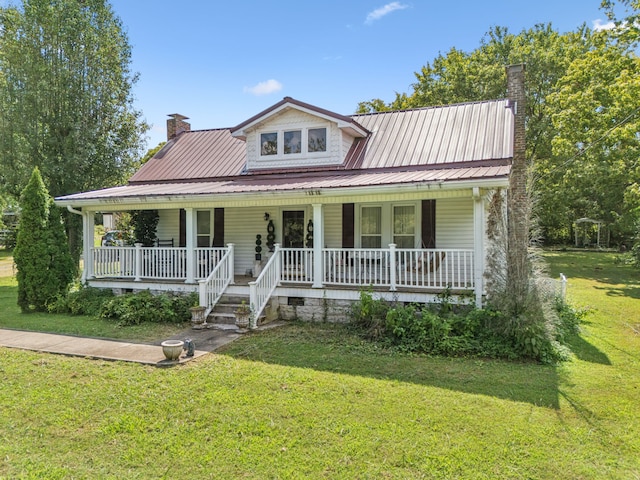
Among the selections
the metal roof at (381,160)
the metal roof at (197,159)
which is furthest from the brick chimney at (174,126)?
the metal roof at (381,160)

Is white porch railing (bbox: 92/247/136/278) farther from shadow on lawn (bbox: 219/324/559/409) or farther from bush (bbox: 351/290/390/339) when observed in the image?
bush (bbox: 351/290/390/339)

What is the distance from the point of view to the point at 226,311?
10.3 meters

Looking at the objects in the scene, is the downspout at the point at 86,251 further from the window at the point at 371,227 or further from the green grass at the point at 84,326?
the window at the point at 371,227

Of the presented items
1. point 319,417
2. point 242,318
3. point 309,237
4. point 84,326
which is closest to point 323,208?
point 309,237

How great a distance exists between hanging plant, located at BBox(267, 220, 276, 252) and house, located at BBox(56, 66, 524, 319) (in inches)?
1.2

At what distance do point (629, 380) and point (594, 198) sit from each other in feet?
102

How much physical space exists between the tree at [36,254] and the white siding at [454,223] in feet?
34.1

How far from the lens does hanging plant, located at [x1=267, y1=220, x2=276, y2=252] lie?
13125 millimetres

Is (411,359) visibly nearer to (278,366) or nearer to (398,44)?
(278,366)

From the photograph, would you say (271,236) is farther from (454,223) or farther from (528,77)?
(528,77)

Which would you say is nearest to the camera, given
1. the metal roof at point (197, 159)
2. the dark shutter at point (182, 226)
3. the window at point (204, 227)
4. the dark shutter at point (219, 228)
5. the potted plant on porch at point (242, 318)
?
the potted plant on porch at point (242, 318)

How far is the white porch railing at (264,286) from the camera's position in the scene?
9.46 metres

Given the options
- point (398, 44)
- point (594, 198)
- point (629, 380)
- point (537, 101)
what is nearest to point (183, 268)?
point (629, 380)

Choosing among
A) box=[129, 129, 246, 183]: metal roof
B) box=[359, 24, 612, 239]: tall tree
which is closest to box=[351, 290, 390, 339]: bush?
box=[129, 129, 246, 183]: metal roof
